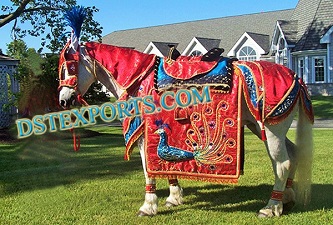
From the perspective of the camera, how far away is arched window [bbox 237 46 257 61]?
33509 millimetres

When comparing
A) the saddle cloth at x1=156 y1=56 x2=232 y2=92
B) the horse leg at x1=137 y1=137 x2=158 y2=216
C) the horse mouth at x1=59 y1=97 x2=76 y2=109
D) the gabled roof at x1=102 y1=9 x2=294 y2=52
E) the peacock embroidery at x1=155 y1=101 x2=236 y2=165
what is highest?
the gabled roof at x1=102 y1=9 x2=294 y2=52

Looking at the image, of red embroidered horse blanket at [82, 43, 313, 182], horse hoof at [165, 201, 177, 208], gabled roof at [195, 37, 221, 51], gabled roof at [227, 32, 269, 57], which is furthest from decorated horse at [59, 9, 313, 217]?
gabled roof at [195, 37, 221, 51]

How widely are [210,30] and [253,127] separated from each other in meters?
37.1

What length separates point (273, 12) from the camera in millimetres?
A: 39656

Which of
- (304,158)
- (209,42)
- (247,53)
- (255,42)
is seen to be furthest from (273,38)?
(304,158)

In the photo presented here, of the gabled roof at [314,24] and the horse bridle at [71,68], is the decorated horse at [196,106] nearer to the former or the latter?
the horse bridle at [71,68]

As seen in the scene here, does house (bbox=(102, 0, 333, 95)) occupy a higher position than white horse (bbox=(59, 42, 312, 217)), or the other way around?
house (bbox=(102, 0, 333, 95))

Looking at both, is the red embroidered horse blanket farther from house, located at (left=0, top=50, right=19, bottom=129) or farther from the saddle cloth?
house, located at (left=0, top=50, right=19, bottom=129)

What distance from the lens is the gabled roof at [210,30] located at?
125 feet

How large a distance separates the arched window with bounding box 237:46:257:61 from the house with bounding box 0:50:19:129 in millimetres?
19968

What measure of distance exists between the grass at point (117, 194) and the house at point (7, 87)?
684 cm

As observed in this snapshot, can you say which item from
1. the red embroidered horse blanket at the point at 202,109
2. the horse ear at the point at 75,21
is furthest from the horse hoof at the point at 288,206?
the horse ear at the point at 75,21

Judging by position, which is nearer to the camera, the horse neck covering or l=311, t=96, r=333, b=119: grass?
the horse neck covering

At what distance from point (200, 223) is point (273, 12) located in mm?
37464
